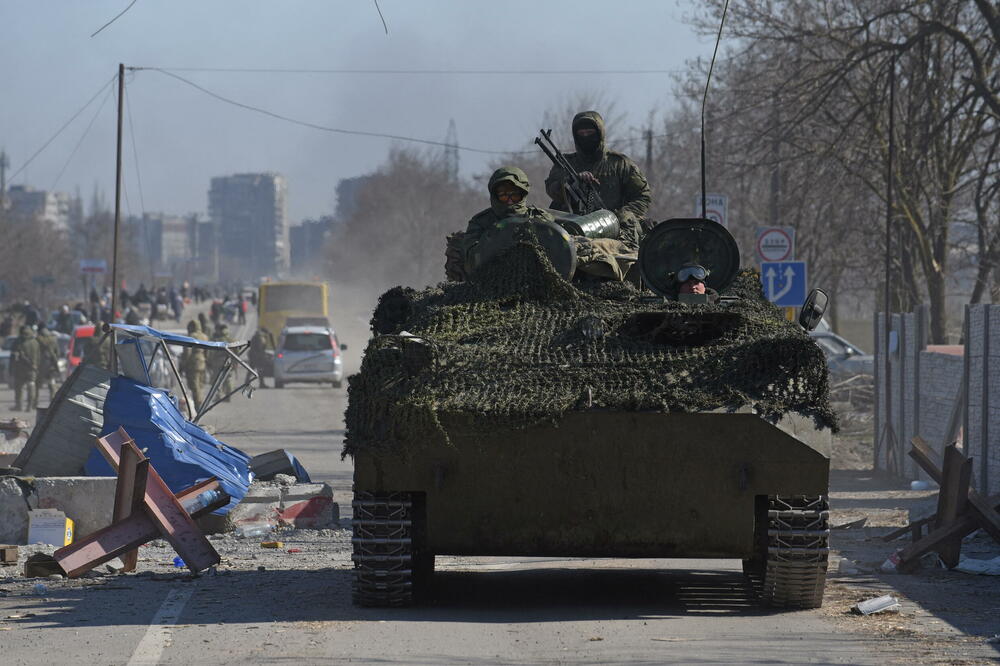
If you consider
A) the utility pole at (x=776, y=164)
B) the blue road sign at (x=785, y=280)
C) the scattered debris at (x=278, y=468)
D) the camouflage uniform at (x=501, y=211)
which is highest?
the utility pole at (x=776, y=164)

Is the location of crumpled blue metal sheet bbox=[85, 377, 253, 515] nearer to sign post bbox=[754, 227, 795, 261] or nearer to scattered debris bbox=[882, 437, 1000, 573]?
scattered debris bbox=[882, 437, 1000, 573]

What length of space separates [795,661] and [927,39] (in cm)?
1971

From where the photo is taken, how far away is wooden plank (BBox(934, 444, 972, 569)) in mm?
10961

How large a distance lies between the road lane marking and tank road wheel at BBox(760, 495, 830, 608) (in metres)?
3.05

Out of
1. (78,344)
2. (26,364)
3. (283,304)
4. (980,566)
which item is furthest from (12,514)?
(283,304)

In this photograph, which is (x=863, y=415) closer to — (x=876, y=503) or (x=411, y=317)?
(x=876, y=503)

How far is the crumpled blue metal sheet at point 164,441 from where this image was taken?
1350cm

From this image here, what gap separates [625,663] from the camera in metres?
7.12

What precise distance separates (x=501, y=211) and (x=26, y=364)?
2280cm

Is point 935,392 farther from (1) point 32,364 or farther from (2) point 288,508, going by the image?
(1) point 32,364

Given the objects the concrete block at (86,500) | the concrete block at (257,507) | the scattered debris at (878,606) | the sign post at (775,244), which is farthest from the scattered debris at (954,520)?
the sign post at (775,244)

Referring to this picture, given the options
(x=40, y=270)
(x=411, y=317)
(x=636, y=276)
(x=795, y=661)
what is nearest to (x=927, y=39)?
(x=636, y=276)

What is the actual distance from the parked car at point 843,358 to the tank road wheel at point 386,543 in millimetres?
21954

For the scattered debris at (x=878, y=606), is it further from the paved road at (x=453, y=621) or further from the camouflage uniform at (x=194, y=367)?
the camouflage uniform at (x=194, y=367)
